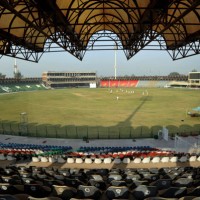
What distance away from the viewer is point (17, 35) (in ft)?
71.5

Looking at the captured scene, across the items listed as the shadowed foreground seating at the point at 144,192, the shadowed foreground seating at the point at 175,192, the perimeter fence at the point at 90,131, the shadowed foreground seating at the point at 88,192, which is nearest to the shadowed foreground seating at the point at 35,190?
the shadowed foreground seating at the point at 88,192

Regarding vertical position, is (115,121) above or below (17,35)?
below

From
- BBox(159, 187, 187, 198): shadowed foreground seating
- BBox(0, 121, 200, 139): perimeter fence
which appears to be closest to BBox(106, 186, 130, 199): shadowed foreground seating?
BBox(159, 187, 187, 198): shadowed foreground seating

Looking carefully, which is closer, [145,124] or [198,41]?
[198,41]

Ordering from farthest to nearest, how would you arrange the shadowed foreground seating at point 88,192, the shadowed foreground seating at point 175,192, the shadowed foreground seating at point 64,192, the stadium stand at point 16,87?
the stadium stand at point 16,87
the shadowed foreground seating at point 175,192
the shadowed foreground seating at point 88,192
the shadowed foreground seating at point 64,192

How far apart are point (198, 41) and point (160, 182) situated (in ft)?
58.1

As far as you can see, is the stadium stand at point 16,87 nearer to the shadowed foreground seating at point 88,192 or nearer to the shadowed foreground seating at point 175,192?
the shadowed foreground seating at point 88,192

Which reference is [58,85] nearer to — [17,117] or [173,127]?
[17,117]

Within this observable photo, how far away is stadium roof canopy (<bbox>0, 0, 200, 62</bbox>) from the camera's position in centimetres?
1274

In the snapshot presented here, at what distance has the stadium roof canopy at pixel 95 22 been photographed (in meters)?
12.7

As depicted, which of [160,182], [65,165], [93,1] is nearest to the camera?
[160,182]

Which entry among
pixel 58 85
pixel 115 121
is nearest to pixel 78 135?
pixel 115 121

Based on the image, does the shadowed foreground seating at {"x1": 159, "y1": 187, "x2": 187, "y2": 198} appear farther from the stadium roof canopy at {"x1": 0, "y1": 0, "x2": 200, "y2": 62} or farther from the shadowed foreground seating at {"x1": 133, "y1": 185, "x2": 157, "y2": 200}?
the stadium roof canopy at {"x1": 0, "y1": 0, "x2": 200, "y2": 62}

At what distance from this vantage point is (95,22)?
23844 millimetres
